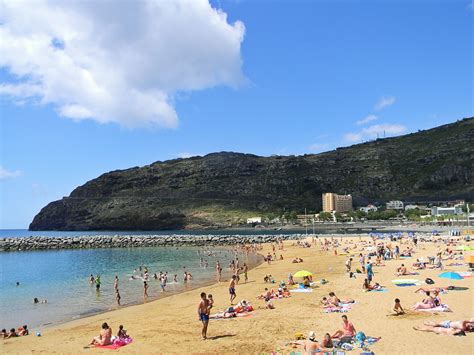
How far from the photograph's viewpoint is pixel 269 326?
16094 millimetres

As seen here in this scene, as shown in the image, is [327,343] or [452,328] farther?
[452,328]

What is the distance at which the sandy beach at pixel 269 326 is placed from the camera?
515 inches

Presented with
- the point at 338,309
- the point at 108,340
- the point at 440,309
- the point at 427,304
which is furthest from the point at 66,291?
the point at 440,309

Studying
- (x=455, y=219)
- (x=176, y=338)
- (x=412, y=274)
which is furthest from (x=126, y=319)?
(x=455, y=219)

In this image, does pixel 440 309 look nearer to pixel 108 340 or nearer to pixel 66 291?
pixel 108 340

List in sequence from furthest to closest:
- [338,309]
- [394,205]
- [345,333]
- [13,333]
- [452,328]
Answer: [394,205] < [13,333] < [338,309] < [345,333] < [452,328]

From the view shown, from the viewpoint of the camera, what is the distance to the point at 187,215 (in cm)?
19325

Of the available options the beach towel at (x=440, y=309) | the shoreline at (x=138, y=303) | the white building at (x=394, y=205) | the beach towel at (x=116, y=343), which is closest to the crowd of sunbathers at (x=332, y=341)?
the beach towel at (x=440, y=309)

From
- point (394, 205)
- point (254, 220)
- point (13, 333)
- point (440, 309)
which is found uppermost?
point (394, 205)

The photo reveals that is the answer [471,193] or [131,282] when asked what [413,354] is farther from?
[471,193]

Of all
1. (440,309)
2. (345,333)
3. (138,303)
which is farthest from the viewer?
(138,303)

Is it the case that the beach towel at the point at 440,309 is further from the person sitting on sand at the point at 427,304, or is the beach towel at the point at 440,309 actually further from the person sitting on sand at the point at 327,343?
the person sitting on sand at the point at 327,343

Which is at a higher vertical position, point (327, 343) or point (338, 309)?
point (327, 343)

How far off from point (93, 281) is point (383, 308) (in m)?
26.3
